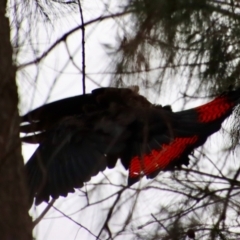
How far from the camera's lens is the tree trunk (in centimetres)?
192

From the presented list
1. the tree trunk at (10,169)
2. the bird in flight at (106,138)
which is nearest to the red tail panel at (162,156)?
the bird in flight at (106,138)

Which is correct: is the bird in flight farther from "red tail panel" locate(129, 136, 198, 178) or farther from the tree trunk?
the tree trunk

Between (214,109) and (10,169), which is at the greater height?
(214,109)

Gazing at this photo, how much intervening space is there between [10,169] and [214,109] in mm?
916

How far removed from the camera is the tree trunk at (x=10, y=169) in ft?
6.29

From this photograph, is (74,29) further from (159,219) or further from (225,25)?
(159,219)

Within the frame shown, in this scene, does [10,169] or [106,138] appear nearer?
[10,169]

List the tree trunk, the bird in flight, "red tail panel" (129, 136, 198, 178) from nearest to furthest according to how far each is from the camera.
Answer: the tree trunk → the bird in flight → "red tail panel" (129, 136, 198, 178)

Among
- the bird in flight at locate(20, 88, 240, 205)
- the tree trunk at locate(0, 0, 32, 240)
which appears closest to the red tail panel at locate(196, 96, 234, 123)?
the bird in flight at locate(20, 88, 240, 205)

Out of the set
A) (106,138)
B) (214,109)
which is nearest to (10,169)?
(106,138)

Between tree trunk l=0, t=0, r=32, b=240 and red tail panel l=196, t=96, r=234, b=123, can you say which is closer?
tree trunk l=0, t=0, r=32, b=240

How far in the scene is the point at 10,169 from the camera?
2059 mm

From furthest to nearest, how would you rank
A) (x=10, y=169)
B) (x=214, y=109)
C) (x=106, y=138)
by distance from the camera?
1. (x=106, y=138)
2. (x=214, y=109)
3. (x=10, y=169)

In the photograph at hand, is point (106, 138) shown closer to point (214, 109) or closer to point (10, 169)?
point (214, 109)
